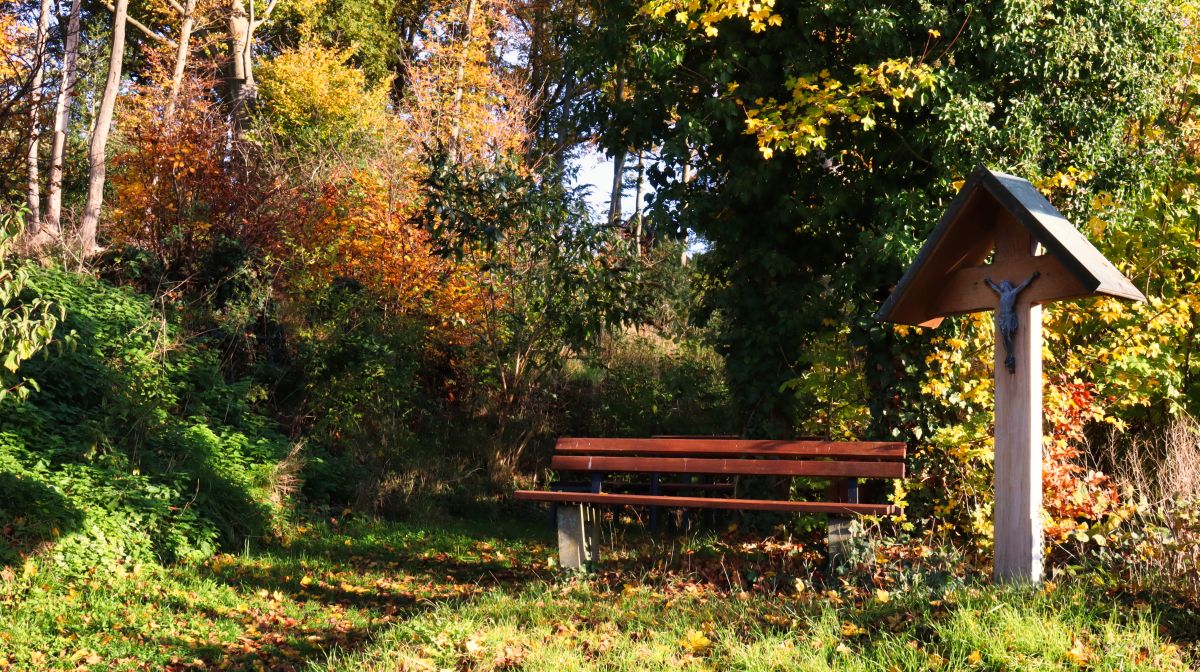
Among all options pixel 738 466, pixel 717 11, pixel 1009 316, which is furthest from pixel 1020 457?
pixel 717 11

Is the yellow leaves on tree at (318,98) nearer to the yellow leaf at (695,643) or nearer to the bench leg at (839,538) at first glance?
the bench leg at (839,538)

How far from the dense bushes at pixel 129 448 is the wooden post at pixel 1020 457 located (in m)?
Result: 5.96

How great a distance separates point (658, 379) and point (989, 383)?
5526mm

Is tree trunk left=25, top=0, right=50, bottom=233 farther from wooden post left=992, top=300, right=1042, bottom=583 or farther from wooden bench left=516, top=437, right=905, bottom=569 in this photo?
wooden post left=992, top=300, right=1042, bottom=583

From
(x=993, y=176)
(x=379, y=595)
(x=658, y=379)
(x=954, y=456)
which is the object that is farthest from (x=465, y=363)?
(x=993, y=176)

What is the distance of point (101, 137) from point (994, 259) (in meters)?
13.2

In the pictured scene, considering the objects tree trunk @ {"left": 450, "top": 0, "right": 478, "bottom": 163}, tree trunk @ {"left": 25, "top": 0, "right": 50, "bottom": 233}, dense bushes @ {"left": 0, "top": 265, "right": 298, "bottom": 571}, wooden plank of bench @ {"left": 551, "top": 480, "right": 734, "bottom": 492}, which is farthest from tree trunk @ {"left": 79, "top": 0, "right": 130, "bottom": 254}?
wooden plank of bench @ {"left": 551, "top": 480, "right": 734, "bottom": 492}

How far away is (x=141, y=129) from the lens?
14531 millimetres

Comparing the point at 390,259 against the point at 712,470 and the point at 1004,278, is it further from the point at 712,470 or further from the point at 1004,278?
the point at 1004,278

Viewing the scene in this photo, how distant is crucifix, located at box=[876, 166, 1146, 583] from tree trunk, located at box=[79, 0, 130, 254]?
1164 centimetres

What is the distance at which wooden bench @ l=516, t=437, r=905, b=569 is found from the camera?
6.69m

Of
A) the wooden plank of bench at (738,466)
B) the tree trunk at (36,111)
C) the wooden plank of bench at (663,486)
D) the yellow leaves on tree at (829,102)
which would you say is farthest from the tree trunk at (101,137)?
A: the yellow leaves on tree at (829,102)

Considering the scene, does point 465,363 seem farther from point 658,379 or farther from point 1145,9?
point 1145,9

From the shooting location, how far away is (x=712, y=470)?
738 cm
